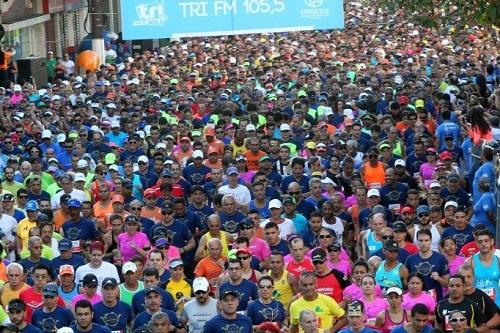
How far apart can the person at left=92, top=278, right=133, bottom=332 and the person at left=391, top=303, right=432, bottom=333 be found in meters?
2.81

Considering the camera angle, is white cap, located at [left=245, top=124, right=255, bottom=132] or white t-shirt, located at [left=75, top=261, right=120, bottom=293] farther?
white cap, located at [left=245, top=124, right=255, bottom=132]

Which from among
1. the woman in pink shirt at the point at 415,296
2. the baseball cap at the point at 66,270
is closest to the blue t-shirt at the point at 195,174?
the baseball cap at the point at 66,270

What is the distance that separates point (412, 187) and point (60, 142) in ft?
22.5

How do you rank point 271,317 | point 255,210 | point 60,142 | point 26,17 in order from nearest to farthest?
1. point 271,317
2. point 255,210
3. point 60,142
4. point 26,17

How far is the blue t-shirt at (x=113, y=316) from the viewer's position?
15500 millimetres

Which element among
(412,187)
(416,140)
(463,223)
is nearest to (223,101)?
(416,140)

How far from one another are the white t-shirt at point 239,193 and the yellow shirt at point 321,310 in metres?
5.81

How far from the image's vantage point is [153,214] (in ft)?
66.7

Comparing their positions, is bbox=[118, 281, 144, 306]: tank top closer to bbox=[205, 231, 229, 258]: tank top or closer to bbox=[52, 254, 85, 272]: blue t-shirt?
bbox=[52, 254, 85, 272]: blue t-shirt

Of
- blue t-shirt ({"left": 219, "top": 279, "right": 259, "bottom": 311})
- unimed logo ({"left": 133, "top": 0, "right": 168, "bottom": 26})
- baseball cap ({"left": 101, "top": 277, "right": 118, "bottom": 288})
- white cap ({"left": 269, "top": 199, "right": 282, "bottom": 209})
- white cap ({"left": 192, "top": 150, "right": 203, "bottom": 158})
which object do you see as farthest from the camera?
unimed logo ({"left": 133, "top": 0, "right": 168, "bottom": 26})

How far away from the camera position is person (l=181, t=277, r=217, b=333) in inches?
610

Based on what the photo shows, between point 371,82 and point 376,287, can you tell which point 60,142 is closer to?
point 371,82

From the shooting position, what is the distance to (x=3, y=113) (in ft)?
97.5

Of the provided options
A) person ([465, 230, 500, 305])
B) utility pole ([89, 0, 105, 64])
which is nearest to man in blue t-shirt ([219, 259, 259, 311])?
person ([465, 230, 500, 305])
